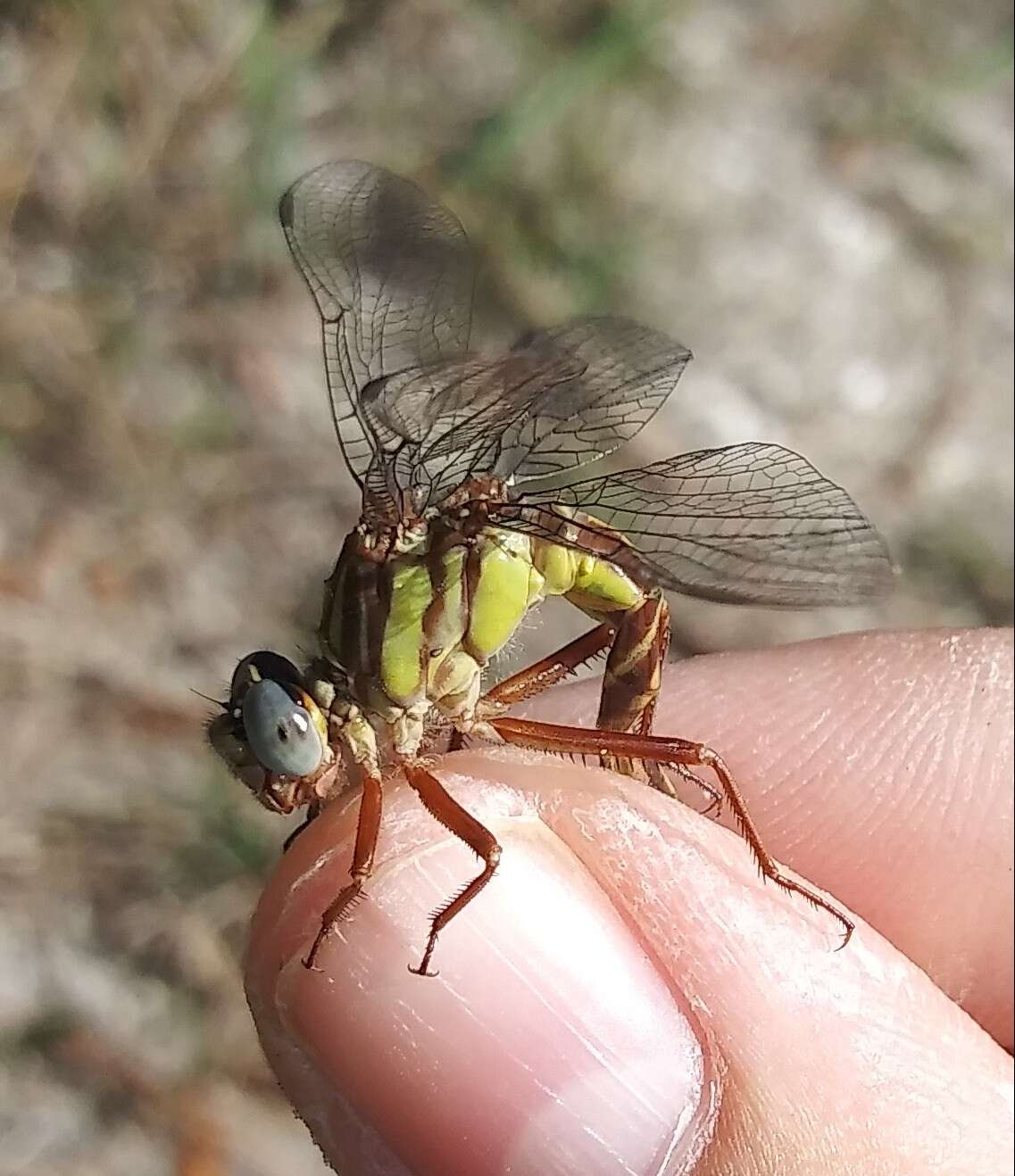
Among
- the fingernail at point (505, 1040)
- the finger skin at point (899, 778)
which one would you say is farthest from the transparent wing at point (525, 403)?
the finger skin at point (899, 778)

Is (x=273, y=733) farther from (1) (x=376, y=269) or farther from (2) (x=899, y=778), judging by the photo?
(2) (x=899, y=778)

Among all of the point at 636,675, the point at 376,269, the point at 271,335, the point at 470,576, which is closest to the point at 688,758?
the point at 636,675

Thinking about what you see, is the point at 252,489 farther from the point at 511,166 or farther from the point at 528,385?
the point at 528,385

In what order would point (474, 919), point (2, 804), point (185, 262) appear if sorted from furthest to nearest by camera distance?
point (185, 262), point (2, 804), point (474, 919)

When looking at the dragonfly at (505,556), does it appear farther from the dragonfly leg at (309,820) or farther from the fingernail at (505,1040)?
the fingernail at (505,1040)

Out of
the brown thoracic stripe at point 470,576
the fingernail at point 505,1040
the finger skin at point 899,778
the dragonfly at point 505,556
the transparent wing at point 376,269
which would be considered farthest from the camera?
the finger skin at point 899,778

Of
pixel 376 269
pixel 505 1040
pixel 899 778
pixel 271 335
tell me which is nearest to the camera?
pixel 505 1040

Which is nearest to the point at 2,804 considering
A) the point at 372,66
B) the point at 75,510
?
the point at 75,510
